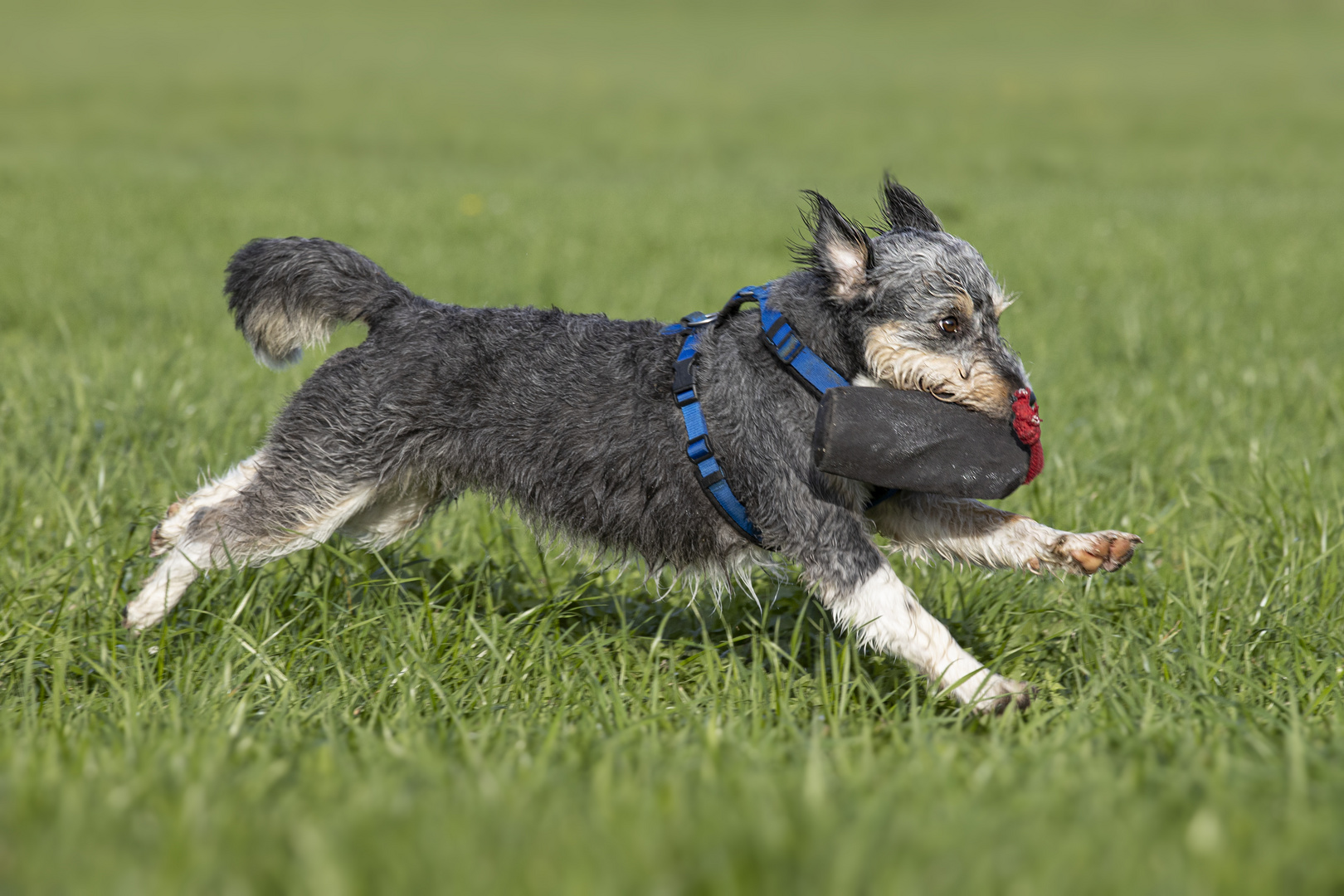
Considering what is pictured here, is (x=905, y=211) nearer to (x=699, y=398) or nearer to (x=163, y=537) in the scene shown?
(x=699, y=398)

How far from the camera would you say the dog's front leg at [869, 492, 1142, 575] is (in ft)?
10.7

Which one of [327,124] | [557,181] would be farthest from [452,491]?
[327,124]

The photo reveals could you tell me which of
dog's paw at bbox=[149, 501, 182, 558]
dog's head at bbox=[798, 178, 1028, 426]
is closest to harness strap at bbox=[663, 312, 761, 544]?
dog's head at bbox=[798, 178, 1028, 426]

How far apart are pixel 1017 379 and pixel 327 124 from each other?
25543 mm

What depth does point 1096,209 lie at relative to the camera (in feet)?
46.6

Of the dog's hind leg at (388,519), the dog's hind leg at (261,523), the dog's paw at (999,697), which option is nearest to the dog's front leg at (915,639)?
the dog's paw at (999,697)

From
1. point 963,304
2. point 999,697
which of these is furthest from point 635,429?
point 999,697

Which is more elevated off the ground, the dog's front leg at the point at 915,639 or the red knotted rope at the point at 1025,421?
the red knotted rope at the point at 1025,421

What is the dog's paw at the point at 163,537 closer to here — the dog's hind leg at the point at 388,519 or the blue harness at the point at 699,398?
the dog's hind leg at the point at 388,519

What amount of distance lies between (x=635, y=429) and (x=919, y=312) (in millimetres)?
969

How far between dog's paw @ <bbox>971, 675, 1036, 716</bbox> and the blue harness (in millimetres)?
701

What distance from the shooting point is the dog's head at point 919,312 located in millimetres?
3311

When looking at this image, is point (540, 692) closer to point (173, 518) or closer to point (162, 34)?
point (173, 518)

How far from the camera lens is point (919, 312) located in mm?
3320
